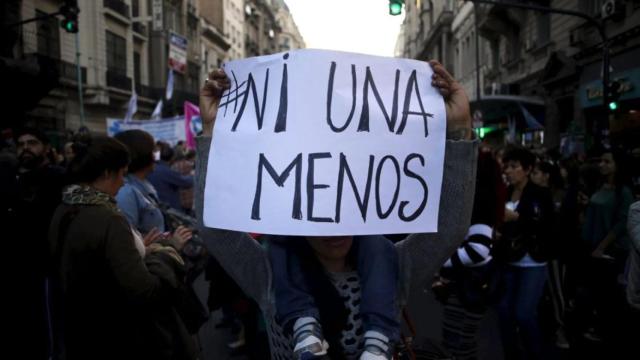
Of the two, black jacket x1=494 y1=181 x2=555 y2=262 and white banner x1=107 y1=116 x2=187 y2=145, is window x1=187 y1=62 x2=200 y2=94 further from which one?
black jacket x1=494 y1=181 x2=555 y2=262

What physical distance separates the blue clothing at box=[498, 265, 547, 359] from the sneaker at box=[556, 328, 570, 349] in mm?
824

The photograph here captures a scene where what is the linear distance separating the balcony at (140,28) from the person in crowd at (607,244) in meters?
30.9

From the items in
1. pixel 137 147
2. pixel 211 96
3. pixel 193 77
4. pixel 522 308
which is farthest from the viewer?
pixel 193 77

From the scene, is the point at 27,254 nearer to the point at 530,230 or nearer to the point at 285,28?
the point at 530,230

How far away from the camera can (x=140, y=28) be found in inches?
1298

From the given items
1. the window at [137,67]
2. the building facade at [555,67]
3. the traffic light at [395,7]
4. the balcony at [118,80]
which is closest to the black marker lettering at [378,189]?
the building facade at [555,67]

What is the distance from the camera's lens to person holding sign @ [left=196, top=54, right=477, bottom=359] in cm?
190

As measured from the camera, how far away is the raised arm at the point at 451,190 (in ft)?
6.29

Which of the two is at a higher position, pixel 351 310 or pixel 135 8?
pixel 135 8

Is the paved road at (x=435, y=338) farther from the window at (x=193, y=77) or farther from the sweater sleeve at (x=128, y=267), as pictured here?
the window at (x=193, y=77)

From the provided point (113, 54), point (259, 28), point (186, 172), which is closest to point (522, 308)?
point (186, 172)

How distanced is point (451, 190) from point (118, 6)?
1176 inches

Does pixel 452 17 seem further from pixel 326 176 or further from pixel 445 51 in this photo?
pixel 326 176

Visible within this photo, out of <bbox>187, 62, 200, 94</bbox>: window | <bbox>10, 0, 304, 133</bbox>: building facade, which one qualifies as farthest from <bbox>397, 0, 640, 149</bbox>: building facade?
<bbox>187, 62, 200, 94</bbox>: window
